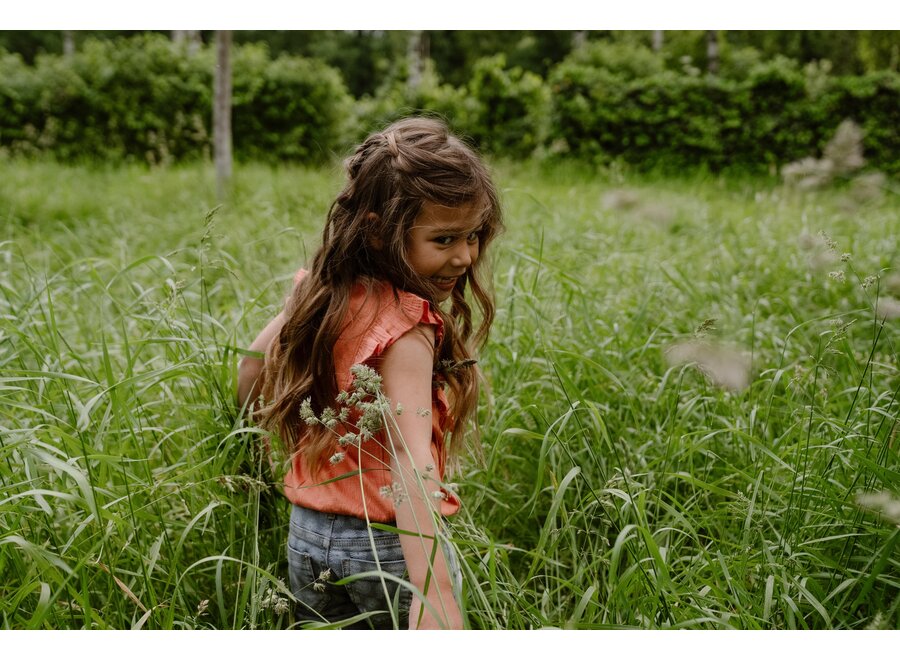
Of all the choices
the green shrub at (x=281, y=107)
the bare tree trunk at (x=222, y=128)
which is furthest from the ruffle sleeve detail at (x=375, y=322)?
the green shrub at (x=281, y=107)

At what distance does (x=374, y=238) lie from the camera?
52.2 inches

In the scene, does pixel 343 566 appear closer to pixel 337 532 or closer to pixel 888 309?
pixel 337 532

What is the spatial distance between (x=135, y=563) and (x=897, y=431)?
169 centimetres

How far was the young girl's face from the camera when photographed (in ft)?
4.26

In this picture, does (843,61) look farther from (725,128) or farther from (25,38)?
(25,38)

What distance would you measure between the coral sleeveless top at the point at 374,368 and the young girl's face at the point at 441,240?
0.25 feet

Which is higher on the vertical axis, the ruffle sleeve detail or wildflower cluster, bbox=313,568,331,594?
the ruffle sleeve detail

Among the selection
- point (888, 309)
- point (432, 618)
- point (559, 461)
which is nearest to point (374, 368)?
point (432, 618)

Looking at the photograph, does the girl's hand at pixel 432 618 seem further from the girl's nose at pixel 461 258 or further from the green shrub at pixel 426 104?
the green shrub at pixel 426 104

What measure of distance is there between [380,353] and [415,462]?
7.5 inches

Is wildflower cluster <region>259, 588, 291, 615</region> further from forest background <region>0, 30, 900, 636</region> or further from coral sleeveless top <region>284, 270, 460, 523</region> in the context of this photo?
coral sleeveless top <region>284, 270, 460, 523</region>

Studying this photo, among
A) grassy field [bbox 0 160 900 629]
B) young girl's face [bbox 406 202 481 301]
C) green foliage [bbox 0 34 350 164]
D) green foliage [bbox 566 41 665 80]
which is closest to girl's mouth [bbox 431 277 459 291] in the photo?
young girl's face [bbox 406 202 481 301]

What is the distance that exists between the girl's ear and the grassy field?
32cm

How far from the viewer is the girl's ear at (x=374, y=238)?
1.32m
